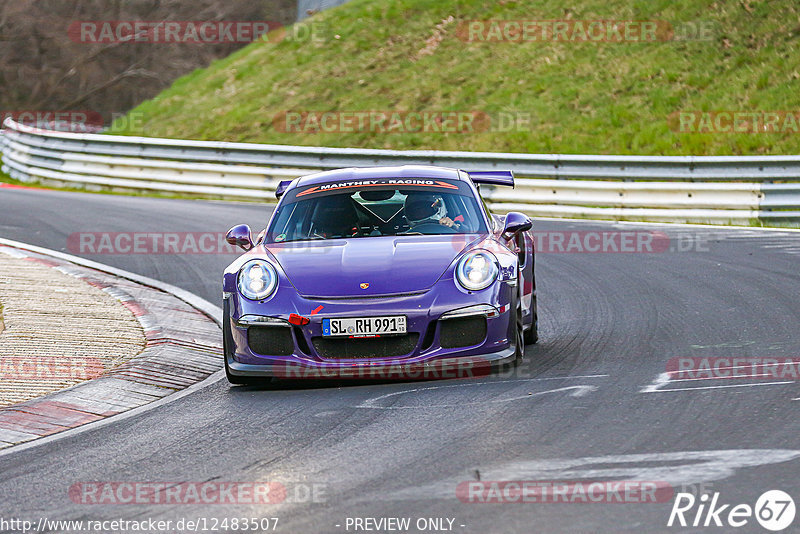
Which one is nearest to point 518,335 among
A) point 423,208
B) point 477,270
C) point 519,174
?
point 477,270

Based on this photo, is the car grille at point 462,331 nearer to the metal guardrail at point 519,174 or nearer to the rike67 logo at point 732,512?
the rike67 logo at point 732,512

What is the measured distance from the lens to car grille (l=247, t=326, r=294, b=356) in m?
7.16

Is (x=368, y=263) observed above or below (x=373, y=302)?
above

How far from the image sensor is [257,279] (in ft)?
24.4

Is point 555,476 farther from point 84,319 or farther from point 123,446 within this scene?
point 84,319

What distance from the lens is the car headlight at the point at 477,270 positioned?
7246 millimetres

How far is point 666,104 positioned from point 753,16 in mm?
3551

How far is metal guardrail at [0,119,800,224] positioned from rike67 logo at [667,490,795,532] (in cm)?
1217

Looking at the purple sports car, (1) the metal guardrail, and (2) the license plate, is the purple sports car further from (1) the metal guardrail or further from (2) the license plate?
(1) the metal guardrail

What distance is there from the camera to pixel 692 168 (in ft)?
56.6

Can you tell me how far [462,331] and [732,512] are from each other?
2858 millimetres

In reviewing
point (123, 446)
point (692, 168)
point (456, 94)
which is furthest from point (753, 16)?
point (123, 446)

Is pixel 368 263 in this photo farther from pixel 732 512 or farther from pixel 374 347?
pixel 732 512

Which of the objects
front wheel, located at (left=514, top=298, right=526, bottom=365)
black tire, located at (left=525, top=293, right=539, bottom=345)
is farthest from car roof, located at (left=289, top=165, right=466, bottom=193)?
front wheel, located at (left=514, top=298, right=526, bottom=365)
